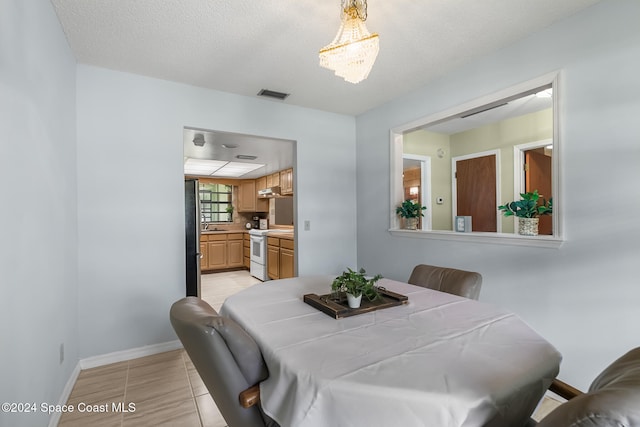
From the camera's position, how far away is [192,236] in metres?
3.08

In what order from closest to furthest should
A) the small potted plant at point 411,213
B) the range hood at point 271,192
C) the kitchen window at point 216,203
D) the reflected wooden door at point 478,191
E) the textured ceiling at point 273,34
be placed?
1. the textured ceiling at point 273,34
2. the small potted plant at point 411,213
3. the reflected wooden door at point 478,191
4. the range hood at point 271,192
5. the kitchen window at point 216,203

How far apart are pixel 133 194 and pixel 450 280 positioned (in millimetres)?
2623

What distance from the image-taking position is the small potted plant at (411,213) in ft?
10.3

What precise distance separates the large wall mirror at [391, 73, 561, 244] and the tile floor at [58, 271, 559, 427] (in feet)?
7.63

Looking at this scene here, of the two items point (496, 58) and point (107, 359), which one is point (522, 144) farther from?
point (107, 359)

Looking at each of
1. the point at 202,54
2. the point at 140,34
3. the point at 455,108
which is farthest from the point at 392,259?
the point at 140,34

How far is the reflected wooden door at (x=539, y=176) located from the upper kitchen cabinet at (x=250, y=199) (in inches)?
213

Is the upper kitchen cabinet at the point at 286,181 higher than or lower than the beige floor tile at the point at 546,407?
higher

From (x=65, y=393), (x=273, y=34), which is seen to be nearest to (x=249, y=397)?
(x=65, y=393)

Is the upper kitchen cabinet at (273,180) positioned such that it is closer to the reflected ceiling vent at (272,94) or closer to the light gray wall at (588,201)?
the reflected ceiling vent at (272,94)

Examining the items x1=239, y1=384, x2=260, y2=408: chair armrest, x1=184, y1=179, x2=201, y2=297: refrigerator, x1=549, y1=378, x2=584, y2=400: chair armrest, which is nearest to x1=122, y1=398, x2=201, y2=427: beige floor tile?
x1=239, y1=384, x2=260, y2=408: chair armrest

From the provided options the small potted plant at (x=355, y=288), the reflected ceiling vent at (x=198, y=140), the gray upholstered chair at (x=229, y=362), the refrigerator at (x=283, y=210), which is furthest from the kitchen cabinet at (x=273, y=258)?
the gray upholstered chair at (x=229, y=362)

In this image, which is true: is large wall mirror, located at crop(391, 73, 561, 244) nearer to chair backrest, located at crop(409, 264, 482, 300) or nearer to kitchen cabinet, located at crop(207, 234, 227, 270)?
chair backrest, located at crop(409, 264, 482, 300)

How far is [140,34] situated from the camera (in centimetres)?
208
